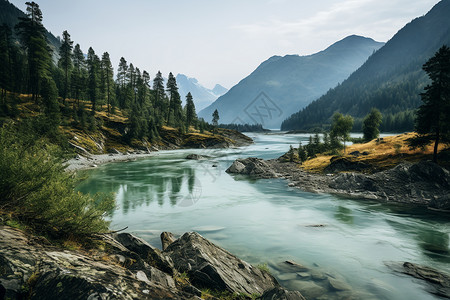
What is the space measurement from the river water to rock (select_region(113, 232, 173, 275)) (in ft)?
13.1

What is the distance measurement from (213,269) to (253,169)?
37.4 metres

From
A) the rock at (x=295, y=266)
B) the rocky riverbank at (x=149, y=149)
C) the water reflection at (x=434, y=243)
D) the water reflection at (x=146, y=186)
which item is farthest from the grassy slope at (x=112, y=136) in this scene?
the water reflection at (x=434, y=243)

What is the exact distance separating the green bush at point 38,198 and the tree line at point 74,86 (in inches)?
1815

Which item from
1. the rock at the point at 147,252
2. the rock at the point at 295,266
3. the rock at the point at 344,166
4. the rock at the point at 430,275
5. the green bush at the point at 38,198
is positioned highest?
the green bush at the point at 38,198

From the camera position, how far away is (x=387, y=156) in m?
39.2

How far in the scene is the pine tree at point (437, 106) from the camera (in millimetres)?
29000

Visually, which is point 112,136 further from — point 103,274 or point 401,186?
point 103,274

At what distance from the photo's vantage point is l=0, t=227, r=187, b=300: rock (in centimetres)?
387

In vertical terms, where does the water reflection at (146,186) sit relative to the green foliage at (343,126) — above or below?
below

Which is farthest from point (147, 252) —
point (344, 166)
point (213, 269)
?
point (344, 166)

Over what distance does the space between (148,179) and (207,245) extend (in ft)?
105

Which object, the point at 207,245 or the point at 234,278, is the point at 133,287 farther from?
the point at 207,245

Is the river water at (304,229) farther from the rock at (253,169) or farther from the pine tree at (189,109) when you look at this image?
the pine tree at (189,109)

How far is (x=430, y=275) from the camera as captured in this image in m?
11.8
